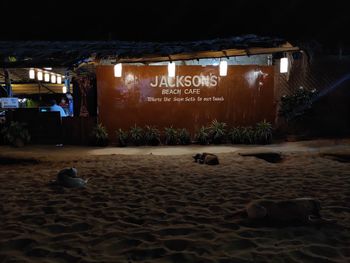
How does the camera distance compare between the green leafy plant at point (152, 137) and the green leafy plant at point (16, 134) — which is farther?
the green leafy plant at point (152, 137)

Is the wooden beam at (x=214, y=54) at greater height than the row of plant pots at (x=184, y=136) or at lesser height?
greater

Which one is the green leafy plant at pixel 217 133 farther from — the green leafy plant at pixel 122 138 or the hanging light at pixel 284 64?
the green leafy plant at pixel 122 138

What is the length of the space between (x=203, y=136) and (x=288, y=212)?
924 cm

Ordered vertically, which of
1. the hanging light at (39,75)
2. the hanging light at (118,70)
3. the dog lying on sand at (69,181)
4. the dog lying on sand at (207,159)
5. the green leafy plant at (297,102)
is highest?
the hanging light at (39,75)

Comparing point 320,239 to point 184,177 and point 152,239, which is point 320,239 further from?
point 184,177

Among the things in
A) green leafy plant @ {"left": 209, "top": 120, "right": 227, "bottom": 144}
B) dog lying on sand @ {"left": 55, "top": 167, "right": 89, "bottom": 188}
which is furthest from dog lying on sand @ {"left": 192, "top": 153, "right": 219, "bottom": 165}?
green leafy plant @ {"left": 209, "top": 120, "right": 227, "bottom": 144}

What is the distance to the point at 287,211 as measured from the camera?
5391mm

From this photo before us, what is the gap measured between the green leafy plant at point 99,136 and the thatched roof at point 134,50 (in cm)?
261

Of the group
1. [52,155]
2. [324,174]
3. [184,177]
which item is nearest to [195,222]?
[184,177]

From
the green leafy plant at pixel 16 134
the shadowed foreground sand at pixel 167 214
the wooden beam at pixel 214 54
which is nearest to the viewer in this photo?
the shadowed foreground sand at pixel 167 214

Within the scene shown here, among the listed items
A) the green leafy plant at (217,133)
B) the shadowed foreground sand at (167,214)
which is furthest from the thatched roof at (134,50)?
the shadowed foreground sand at (167,214)

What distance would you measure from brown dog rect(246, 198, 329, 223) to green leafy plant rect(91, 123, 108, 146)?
9.64m

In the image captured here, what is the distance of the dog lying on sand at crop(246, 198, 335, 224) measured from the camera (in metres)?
5.36

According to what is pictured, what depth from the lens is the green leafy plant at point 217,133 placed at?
14.6 metres
